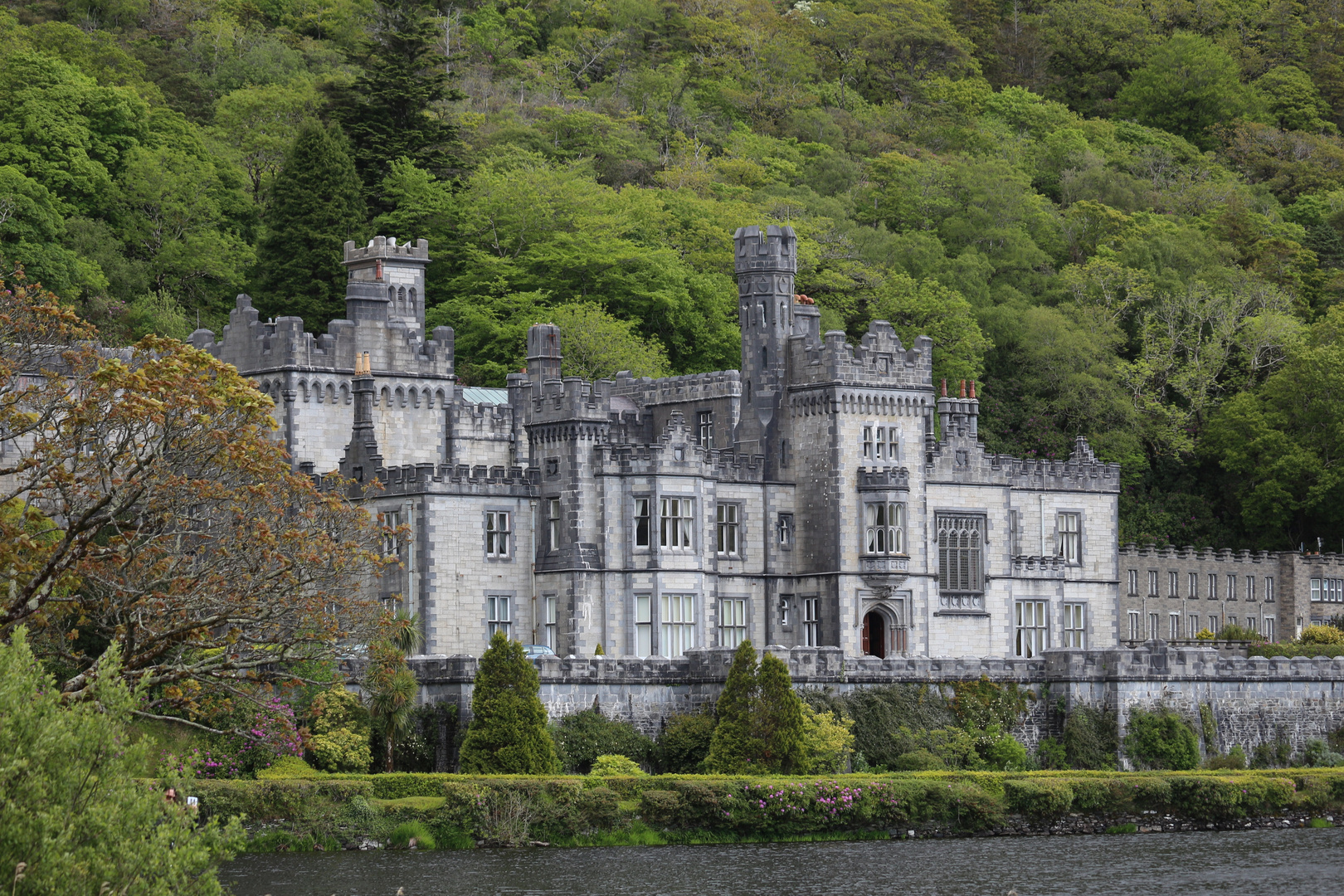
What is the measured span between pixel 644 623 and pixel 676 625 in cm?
112

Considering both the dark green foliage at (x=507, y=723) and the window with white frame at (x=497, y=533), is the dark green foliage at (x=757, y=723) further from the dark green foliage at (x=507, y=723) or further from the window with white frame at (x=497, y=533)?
the window with white frame at (x=497, y=533)

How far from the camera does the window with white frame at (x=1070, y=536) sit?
8075 cm

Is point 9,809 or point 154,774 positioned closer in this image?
point 9,809

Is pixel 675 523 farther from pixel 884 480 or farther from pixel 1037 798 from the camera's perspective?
pixel 1037 798

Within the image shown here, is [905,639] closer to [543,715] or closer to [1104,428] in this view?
[543,715]

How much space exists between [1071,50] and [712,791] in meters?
113

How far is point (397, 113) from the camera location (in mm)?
103812

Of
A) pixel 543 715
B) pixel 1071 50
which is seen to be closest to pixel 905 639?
pixel 543 715

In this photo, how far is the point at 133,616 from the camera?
3622 centimetres

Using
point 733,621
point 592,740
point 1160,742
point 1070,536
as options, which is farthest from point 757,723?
point 1070,536

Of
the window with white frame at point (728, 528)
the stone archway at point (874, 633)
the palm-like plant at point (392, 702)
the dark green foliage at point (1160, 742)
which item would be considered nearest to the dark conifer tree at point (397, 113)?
the window with white frame at point (728, 528)

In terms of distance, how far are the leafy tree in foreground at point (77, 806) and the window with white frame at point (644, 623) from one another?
4063 centimetres

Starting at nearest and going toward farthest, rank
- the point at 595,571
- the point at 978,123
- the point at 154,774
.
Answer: the point at 154,774 < the point at 595,571 < the point at 978,123

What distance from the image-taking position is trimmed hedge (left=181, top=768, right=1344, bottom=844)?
2050 inches
